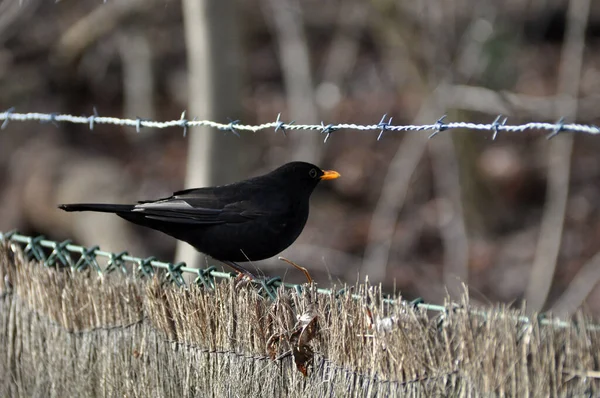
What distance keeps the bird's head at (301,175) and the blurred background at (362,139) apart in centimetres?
270

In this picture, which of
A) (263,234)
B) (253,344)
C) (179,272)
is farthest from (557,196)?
(253,344)

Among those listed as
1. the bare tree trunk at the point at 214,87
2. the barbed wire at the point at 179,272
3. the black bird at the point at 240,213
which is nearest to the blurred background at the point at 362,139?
the bare tree trunk at the point at 214,87

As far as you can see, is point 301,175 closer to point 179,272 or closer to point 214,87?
point 179,272

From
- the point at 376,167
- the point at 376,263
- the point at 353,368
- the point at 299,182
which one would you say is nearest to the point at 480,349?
the point at 353,368

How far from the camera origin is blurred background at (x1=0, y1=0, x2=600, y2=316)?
8.59 meters

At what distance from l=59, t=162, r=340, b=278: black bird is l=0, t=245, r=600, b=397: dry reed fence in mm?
412

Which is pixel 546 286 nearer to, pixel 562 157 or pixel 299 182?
pixel 562 157

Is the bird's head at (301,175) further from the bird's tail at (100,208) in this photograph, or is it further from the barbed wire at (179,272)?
the bird's tail at (100,208)

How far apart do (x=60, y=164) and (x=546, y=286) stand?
597cm

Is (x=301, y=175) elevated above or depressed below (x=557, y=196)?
below

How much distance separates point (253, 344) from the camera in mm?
3037

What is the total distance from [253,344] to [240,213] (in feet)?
2.70

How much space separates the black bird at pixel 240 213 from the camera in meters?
3.67

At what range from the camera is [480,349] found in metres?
2.43
